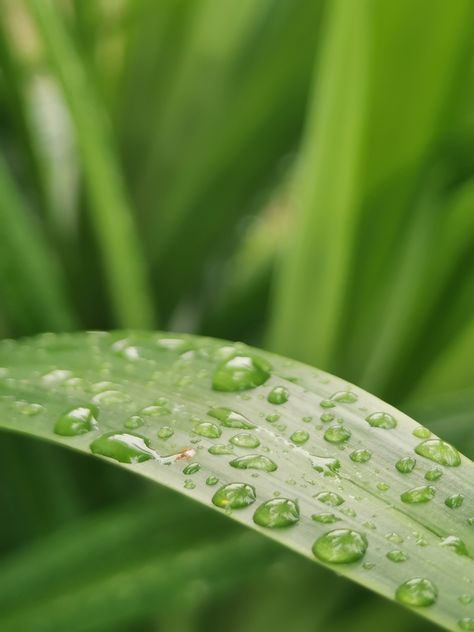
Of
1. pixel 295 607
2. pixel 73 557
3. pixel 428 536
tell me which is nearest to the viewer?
pixel 428 536

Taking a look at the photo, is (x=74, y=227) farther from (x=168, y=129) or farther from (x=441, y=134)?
(x=441, y=134)

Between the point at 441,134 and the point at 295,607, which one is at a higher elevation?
the point at 441,134

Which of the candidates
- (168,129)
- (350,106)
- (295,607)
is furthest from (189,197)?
(295,607)

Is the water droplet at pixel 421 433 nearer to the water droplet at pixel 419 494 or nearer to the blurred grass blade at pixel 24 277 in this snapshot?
the water droplet at pixel 419 494

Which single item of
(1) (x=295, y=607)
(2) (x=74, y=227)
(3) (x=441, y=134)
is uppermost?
(3) (x=441, y=134)

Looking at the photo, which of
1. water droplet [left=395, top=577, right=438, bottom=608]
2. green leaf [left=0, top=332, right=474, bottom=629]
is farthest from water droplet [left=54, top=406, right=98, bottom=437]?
water droplet [left=395, top=577, right=438, bottom=608]

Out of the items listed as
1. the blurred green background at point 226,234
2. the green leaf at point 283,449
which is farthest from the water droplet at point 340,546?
the blurred green background at point 226,234

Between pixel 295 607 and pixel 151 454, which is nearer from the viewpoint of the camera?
pixel 151 454

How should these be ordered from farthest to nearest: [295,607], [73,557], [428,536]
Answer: [295,607]
[73,557]
[428,536]

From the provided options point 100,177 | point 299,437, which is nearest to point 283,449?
point 299,437

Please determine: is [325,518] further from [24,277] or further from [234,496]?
[24,277]
